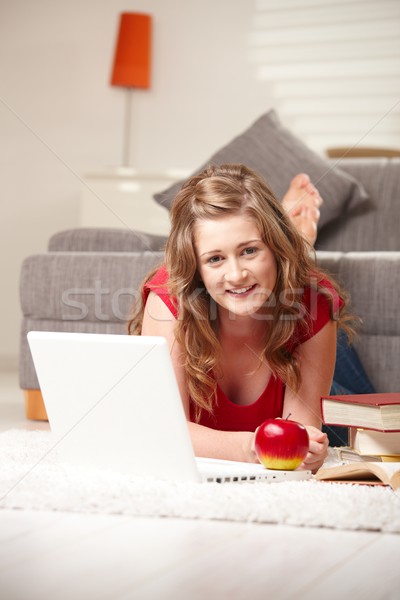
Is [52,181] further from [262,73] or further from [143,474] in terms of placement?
[143,474]

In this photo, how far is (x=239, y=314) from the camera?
158cm

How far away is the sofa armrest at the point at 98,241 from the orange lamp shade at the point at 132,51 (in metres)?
1.65

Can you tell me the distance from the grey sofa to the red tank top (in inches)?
16.1

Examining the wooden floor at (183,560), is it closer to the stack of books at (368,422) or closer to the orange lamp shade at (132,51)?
the stack of books at (368,422)

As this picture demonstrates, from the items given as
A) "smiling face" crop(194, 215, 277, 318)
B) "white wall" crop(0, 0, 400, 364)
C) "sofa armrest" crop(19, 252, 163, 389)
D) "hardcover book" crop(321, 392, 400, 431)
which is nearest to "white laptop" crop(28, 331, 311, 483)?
"hardcover book" crop(321, 392, 400, 431)

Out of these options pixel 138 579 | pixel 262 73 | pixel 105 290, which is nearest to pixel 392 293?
pixel 105 290

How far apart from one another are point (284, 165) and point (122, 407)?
168cm

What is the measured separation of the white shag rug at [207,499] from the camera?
44.1 inches

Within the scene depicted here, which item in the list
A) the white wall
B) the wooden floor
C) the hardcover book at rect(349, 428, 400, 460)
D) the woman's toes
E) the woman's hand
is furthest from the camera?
the white wall

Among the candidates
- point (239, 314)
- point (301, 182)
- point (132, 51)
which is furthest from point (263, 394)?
point (132, 51)

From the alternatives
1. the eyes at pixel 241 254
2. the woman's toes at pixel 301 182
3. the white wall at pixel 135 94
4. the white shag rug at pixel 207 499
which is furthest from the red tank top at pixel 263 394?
the white wall at pixel 135 94

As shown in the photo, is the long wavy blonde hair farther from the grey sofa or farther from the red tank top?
the grey sofa

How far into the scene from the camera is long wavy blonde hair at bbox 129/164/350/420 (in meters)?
1.56

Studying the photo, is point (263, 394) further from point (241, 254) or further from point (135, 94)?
point (135, 94)
